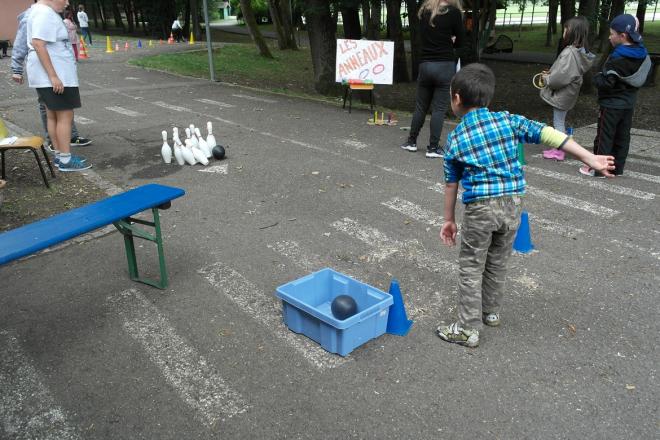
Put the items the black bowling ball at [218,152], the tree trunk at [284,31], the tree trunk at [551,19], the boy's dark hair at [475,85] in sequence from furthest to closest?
1. the tree trunk at [551,19]
2. the tree trunk at [284,31]
3. the black bowling ball at [218,152]
4. the boy's dark hair at [475,85]

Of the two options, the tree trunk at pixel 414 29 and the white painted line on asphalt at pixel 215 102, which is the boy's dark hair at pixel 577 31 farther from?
the tree trunk at pixel 414 29

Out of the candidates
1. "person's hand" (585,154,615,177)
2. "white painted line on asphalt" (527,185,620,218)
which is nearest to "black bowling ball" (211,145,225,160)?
"white painted line on asphalt" (527,185,620,218)

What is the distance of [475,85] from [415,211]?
2728 millimetres

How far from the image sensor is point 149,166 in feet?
24.1

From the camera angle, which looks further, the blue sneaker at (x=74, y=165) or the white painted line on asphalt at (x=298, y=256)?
the blue sneaker at (x=74, y=165)

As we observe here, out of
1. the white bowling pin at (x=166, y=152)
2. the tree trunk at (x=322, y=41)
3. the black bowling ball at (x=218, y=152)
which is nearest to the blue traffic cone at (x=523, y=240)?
the black bowling ball at (x=218, y=152)

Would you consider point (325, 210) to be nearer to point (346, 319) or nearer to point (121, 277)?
point (121, 277)

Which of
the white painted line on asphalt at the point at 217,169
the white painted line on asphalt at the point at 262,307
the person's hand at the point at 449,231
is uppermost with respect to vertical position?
the person's hand at the point at 449,231

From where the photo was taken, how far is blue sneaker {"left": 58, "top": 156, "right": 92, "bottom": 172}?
6966mm

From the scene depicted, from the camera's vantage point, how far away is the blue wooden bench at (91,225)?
10.4 ft

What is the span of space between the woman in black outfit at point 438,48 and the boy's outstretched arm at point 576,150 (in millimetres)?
4414

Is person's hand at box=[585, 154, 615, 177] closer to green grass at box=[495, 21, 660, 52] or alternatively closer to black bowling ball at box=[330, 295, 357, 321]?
black bowling ball at box=[330, 295, 357, 321]

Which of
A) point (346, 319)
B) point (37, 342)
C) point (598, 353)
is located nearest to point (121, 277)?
point (37, 342)

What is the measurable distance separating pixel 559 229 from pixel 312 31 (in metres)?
9.51
